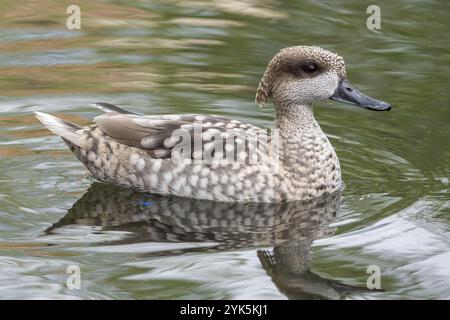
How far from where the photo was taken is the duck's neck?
954 cm

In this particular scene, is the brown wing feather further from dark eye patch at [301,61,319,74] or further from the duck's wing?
dark eye patch at [301,61,319,74]

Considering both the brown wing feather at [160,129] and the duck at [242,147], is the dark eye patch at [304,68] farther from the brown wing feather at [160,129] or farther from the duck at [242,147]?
the brown wing feather at [160,129]

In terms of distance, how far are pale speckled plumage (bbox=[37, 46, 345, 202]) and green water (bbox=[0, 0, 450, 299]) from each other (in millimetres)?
157

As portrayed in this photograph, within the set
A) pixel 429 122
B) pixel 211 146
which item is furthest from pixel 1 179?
pixel 429 122

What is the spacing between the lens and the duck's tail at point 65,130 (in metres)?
9.66

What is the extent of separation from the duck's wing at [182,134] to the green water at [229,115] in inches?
18.2

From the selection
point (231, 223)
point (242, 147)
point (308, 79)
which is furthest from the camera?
point (308, 79)

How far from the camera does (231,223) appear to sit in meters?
8.73

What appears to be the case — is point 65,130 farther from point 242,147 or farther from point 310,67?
point 310,67

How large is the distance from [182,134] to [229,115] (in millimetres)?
1917

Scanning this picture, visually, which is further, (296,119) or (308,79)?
(296,119)

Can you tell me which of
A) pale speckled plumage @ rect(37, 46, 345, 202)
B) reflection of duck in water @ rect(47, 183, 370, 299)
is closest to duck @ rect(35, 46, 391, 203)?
pale speckled plumage @ rect(37, 46, 345, 202)

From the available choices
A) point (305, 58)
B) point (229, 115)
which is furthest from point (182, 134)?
point (229, 115)

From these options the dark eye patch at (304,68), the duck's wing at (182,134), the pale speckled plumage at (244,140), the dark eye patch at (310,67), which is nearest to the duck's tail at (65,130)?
the pale speckled plumage at (244,140)
